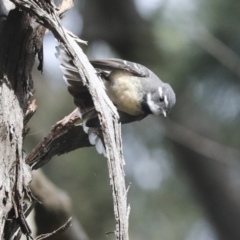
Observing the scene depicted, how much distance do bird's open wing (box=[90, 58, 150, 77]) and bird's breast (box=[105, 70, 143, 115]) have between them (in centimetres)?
3

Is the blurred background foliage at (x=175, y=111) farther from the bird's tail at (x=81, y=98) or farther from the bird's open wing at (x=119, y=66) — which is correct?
the bird's tail at (x=81, y=98)

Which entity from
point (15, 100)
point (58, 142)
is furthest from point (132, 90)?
point (15, 100)

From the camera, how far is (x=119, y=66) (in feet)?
7.04

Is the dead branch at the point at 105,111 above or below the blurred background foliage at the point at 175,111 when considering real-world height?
below

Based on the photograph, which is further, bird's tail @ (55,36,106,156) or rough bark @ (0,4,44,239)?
bird's tail @ (55,36,106,156)

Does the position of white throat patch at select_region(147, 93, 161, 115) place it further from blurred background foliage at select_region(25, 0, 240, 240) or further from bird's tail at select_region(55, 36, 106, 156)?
blurred background foliage at select_region(25, 0, 240, 240)

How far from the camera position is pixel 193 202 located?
405 cm

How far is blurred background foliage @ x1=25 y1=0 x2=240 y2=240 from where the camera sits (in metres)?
3.11

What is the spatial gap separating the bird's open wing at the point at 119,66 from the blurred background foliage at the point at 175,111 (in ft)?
1.95

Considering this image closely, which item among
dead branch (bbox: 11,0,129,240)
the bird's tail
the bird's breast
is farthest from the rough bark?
the bird's breast

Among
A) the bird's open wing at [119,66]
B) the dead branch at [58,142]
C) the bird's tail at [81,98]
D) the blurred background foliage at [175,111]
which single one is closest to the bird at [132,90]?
the bird's open wing at [119,66]

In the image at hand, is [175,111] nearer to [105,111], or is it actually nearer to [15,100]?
[15,100]

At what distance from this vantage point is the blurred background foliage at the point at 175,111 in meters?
3.11

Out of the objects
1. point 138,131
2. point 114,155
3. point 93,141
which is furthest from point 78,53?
point 138,131
